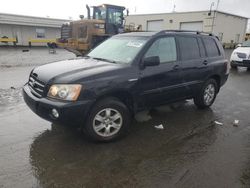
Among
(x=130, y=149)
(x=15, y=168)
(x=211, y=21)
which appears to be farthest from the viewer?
(x=211, y=21)

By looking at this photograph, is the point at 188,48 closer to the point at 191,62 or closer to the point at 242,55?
the point at 191,62

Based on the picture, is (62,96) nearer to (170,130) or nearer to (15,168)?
(15,168)

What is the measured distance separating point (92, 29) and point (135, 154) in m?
12.1

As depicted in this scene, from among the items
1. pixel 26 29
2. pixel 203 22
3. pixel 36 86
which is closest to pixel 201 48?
pixel 36 86

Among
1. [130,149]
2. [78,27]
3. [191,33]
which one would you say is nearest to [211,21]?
[78,27]

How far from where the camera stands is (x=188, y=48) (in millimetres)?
5270

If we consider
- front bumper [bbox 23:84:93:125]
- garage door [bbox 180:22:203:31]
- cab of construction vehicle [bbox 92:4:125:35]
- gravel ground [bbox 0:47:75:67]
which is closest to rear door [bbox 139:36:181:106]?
front bumper [bbox 23:84:93:125]

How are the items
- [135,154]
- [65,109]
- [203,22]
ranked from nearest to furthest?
[65,109], [135,154], [203,22]

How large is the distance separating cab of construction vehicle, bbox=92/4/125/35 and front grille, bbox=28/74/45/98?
12051 mm

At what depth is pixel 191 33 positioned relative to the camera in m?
5.53

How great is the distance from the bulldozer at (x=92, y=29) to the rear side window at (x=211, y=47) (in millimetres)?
8983

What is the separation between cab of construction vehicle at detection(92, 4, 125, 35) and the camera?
16047mm

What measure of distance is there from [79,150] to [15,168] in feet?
3.09

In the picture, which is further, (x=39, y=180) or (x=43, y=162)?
(x=43, y=162)
